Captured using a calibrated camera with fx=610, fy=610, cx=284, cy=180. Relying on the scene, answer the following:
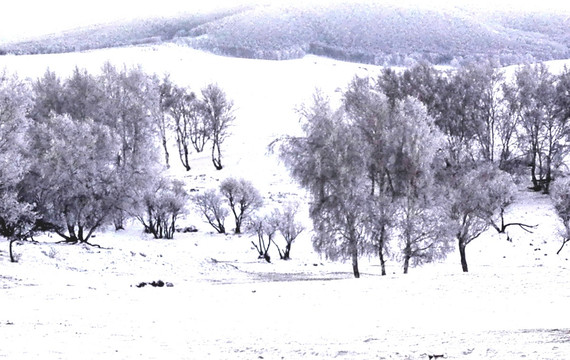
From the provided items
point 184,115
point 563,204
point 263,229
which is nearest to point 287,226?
point 263,229

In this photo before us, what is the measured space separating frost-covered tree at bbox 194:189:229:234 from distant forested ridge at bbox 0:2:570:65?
2723 inches

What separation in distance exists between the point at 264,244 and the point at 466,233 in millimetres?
13971

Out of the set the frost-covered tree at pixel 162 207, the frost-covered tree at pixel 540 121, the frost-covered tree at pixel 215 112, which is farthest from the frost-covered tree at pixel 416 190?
the frost-covered tree at pixel 215 112

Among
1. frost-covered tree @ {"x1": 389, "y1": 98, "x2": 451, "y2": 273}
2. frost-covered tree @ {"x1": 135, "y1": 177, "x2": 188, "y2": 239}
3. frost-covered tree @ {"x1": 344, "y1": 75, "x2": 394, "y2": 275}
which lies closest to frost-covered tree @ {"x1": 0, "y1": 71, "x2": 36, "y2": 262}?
Result: frost-covered tree @ {"x1": 135, "y1": 177, "x2": 188, "y2": 239}

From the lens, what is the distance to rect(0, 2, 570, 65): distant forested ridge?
121 meters

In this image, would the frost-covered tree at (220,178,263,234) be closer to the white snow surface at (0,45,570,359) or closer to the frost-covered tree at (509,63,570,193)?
the white snow surface at (0,45,570,359)

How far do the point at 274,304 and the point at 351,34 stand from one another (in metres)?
131

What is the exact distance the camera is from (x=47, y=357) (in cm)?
1098

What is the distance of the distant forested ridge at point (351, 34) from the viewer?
12081 cm

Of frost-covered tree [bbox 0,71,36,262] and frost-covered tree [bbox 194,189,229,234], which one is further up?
frost-covered tree [bbox 0,71,36,262]

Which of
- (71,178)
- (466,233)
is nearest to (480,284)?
(466,233)

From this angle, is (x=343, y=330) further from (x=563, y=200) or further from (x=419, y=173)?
(x=563, y=200)

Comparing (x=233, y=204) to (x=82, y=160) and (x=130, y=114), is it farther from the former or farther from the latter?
(x=82, y=160)

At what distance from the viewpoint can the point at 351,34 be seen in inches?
5591
